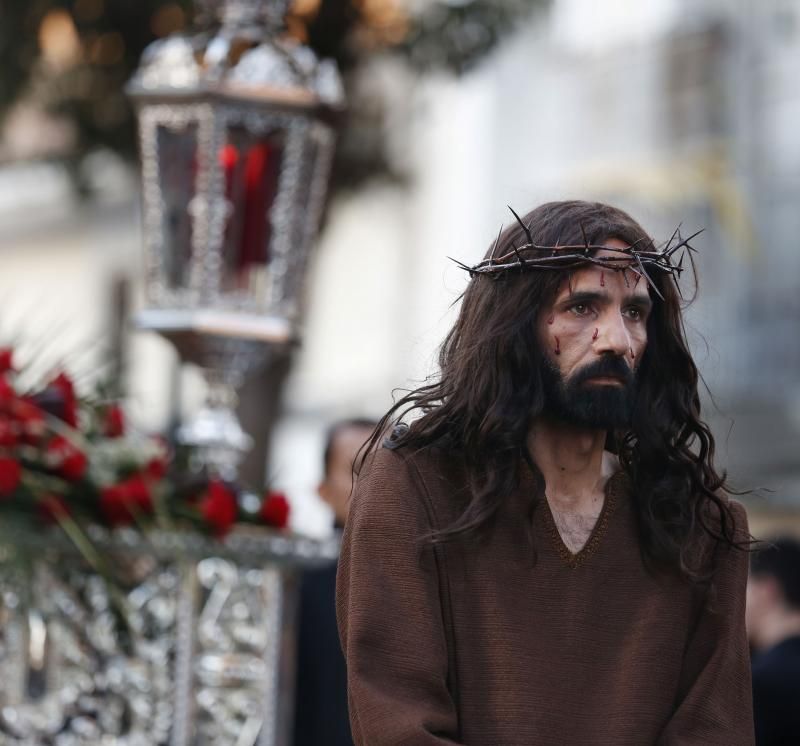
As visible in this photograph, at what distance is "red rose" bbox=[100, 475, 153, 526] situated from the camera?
5.42m

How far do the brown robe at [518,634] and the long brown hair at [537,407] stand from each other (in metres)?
0.04

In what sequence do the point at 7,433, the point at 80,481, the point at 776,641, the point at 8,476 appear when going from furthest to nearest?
the point at 776,641, the point at 80,481, the point at 7,433, the point at 8,476

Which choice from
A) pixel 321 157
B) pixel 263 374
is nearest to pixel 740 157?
pixel 263 374

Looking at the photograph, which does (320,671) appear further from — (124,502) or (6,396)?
(6,396)

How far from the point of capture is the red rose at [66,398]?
5.54 meters

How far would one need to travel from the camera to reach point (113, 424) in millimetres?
5734

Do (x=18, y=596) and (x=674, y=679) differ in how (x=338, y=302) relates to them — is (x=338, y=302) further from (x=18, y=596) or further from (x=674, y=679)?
(x=674, y=679)

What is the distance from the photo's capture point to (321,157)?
6.09 metres

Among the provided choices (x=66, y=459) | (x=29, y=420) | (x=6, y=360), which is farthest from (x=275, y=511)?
(x=6, y=360)

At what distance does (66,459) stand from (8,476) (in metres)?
0.24

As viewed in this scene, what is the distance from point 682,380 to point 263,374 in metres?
7.03

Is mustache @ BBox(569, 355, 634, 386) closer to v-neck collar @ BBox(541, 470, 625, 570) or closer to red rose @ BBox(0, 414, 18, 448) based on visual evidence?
v-neck collar @ BBox(541, 470, 625, 570)

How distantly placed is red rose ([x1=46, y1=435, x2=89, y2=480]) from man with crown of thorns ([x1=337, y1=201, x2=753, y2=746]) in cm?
239

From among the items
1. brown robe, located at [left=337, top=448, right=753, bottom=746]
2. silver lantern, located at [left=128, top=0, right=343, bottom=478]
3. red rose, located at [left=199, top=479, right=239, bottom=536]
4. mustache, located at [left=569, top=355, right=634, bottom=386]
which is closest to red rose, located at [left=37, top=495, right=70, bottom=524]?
red rose, located at [left=199, top=479, right=239, bottom=536]
